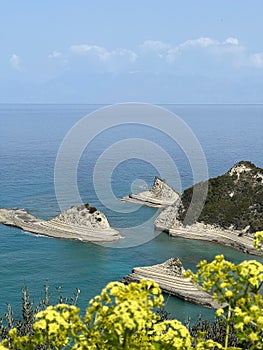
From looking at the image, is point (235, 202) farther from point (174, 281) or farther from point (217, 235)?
point (174, 281)

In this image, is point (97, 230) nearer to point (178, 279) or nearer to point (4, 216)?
point (4, 216)

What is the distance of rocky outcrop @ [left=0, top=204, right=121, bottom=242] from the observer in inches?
1555

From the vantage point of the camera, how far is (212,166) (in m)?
75.4

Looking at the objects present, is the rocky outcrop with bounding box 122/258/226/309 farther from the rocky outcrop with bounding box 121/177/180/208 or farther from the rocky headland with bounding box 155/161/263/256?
the rocky outcrop with bounding box 121/177/180/208

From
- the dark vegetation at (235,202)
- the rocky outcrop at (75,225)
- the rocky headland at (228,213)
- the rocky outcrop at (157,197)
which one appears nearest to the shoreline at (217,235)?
the rocky headland at (228,213)

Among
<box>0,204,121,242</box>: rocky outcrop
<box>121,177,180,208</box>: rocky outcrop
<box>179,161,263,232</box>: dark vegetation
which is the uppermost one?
<box>179,161,263,232</box>: dark vegetation

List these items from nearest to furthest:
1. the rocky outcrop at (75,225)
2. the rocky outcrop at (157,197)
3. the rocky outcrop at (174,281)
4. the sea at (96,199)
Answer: the rocky outcrop at (174,281) → the sea at (96,199) → the rocky outcrop at (75,225) → the rocky outcrop at (157,197)

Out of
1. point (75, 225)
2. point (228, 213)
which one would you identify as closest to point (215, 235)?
point (228, 213)

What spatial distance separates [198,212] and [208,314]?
692 inches

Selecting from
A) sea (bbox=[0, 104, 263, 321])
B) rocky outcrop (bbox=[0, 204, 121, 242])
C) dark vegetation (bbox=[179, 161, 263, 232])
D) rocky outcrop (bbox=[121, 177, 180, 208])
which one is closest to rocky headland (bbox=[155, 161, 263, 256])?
dark vegetation (bbox=[179, 161, 263, 232])

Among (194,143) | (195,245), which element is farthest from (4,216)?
(194,143)

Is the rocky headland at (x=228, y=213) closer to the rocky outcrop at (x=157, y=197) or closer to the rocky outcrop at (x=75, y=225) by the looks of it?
the rocky outcrop at (x=157, y=197)

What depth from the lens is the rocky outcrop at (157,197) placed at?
169 ft

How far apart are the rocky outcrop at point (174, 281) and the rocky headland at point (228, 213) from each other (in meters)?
9.01
